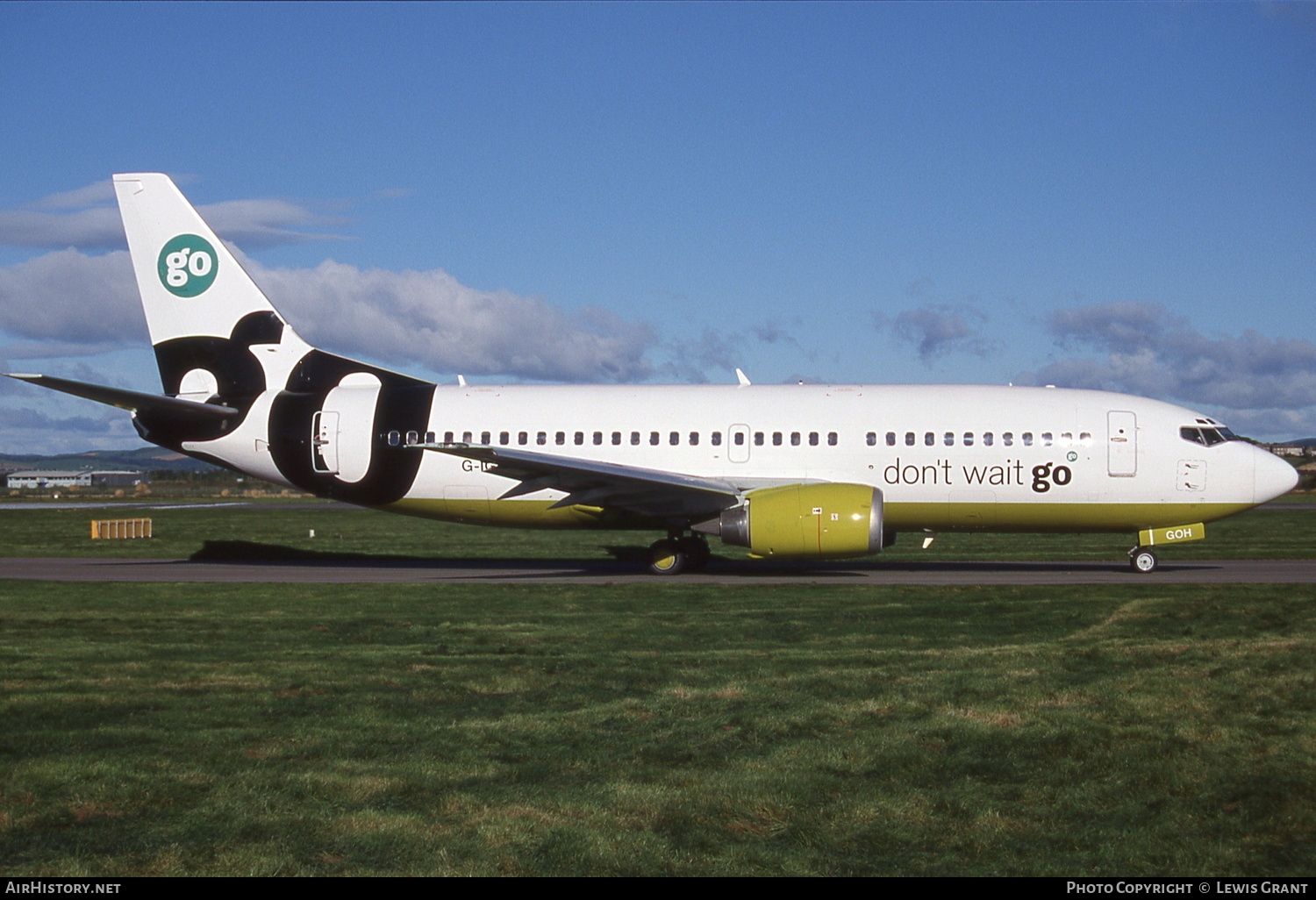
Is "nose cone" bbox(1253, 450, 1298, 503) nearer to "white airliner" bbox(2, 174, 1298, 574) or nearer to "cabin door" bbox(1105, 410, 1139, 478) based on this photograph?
"white airliner" bbox(2, 174, 1298, 574)

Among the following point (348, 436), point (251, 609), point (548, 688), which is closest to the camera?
point (548, 688)

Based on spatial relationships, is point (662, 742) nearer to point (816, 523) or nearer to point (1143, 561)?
point (816, 523)

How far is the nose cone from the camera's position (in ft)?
75.9

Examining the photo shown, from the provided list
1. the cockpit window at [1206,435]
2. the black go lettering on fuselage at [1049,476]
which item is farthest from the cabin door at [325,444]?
the cockpit window at [1206,435]

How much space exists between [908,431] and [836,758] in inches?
651

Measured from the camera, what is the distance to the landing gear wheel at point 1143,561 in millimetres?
23797

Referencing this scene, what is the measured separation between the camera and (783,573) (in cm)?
2452

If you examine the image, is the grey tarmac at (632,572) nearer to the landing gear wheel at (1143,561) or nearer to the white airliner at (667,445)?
the landing gear wheel at (1143,561)

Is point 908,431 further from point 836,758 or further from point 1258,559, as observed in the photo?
point 836,758

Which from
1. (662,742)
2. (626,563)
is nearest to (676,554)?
(626,563)

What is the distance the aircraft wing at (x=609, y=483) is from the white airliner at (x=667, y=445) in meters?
0.06

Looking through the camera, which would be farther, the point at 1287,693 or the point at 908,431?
the point at 908,431

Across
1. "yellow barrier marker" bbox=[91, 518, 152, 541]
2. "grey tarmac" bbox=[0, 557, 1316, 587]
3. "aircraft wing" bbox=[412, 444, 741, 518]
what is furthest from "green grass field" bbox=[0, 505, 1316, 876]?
"yellow barrier marker" bbox=[91, 518, 152, 541]
